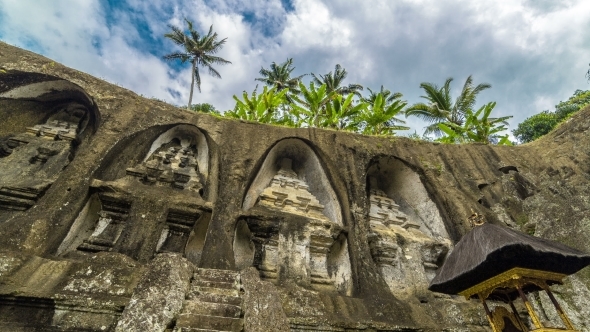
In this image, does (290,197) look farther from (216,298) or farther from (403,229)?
(216,298)

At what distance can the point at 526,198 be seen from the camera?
9.50m

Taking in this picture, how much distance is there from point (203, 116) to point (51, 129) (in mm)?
3695

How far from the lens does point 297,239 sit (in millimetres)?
7488

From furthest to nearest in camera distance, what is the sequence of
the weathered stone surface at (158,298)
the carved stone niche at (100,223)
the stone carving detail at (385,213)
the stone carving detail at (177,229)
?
the stone carving detail at (385,213) < the stone carving detail at (177,229) < the carved stone niche at (100,223) < the weathered stone surface at (158,298)

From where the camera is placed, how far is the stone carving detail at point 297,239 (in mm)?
7180

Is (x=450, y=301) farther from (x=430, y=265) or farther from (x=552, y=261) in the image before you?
(x=552, y=261)

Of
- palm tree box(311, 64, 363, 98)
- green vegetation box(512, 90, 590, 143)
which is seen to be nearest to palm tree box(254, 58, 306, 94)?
palm tree box(311, 64, 363, 98)

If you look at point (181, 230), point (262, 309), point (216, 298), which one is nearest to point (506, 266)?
point (262, 309)

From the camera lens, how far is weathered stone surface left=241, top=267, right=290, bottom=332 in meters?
3.56

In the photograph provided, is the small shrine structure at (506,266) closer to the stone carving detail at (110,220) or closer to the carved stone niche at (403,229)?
the carved stone niche at (403,229)

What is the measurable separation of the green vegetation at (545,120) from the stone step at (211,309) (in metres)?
19.5

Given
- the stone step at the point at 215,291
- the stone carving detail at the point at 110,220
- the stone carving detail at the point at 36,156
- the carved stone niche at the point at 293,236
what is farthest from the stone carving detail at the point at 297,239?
the stone carving detail at the point at 36,156

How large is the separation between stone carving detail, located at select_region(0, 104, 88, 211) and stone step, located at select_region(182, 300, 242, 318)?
463 cm

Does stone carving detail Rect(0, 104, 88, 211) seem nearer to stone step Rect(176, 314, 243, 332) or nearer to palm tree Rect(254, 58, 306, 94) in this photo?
stone step Rect(176, 314, 243, 332)
